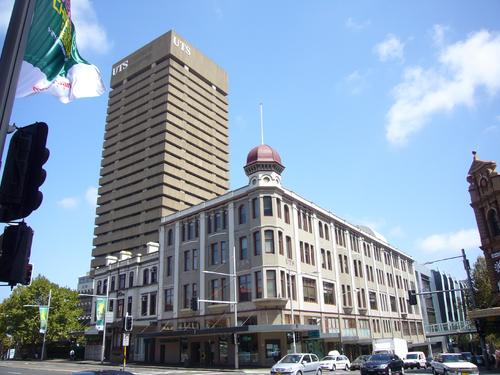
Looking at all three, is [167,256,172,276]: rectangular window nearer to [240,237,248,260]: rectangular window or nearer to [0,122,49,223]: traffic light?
[240,237,248,260]: rectangular window

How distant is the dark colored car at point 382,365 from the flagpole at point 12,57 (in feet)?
92.1

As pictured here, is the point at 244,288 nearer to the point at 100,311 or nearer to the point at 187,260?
the point at 187,260

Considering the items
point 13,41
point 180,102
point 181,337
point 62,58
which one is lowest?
point 181,337

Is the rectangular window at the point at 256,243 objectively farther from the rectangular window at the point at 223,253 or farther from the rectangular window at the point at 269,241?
the rectangular window at the point at 223,253

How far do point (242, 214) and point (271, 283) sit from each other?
8997 millimetres

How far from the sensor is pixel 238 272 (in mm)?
45781

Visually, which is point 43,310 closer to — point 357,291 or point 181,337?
point 181,337

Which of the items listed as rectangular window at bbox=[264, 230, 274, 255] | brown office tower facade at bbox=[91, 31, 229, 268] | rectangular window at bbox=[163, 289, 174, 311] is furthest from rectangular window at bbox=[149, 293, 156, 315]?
brown office tower facade at bbox=[91, 31, 229, 268]

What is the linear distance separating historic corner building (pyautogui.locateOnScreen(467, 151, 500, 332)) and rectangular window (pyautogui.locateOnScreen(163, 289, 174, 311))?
34365 millimetres

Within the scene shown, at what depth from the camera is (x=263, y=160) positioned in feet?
155

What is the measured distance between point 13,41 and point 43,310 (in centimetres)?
5361

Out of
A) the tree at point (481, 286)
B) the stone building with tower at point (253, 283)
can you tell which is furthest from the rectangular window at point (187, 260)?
the tree at point (481, 286)

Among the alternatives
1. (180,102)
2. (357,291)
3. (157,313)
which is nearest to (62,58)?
(157,313)

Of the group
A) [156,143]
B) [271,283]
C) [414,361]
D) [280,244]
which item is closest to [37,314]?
[271,283]
